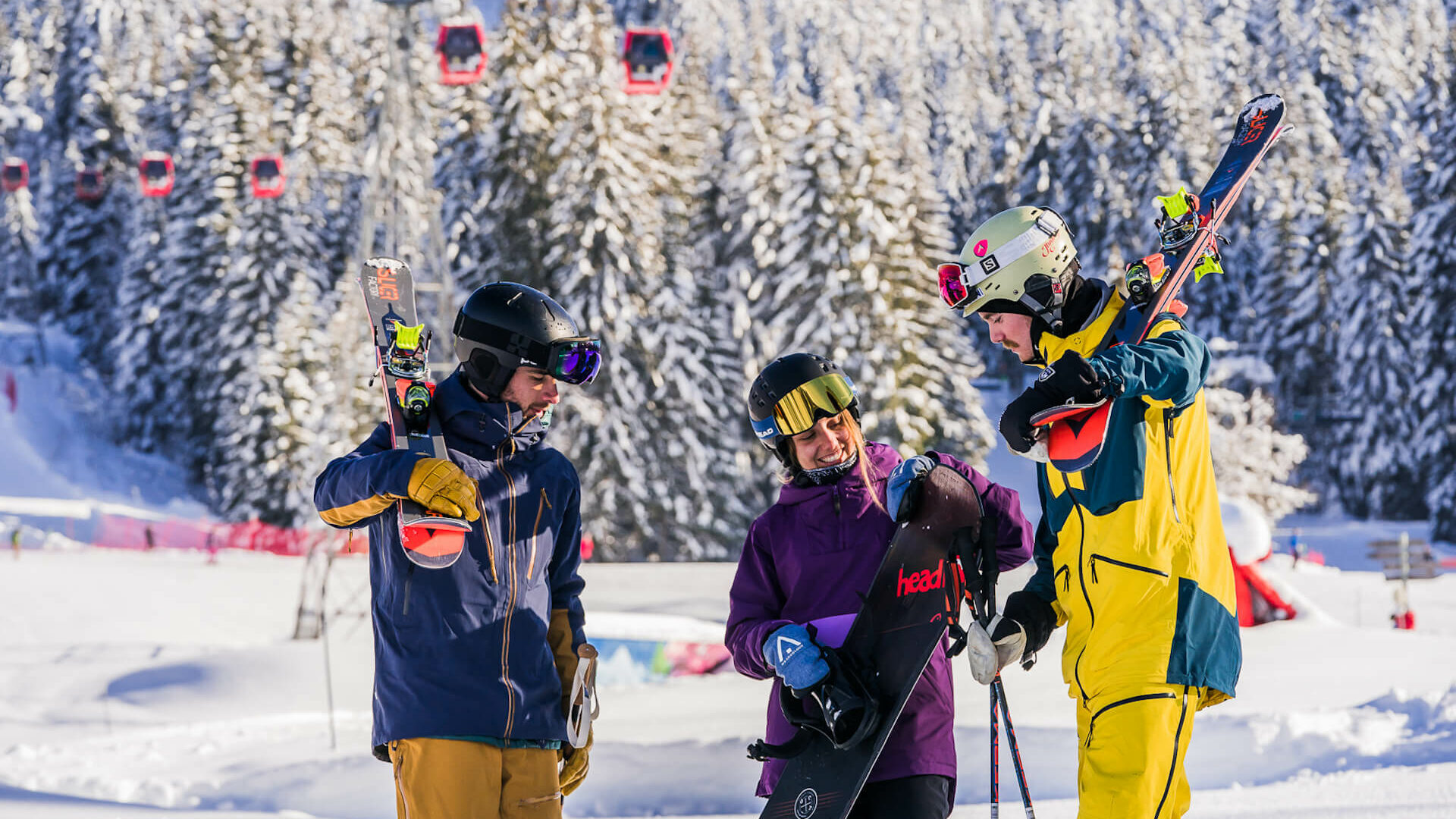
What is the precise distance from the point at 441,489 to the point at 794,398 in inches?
36.0

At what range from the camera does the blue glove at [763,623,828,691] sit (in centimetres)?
300

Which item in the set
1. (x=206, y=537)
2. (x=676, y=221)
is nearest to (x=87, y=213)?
(x=206, y=537)

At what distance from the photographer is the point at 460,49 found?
25047mm

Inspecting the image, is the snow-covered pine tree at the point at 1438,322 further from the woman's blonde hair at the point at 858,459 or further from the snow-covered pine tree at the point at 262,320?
the woman's blonde hair at the point at 858,459

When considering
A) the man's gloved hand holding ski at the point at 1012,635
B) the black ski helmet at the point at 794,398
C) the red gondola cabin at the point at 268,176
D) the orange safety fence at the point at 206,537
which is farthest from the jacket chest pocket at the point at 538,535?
the red gondola cabin at the point at 268,176

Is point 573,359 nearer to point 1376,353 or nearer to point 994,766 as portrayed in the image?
point 994,766

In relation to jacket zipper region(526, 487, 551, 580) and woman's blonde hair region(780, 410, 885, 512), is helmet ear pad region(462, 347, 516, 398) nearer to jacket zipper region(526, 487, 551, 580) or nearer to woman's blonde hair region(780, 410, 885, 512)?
jacket zipper region(526, 487, 551, 580)

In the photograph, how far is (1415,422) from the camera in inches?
1566

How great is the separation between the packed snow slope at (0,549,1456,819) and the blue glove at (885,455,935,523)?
401 cm

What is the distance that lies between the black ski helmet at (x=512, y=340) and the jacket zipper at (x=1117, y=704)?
1.56 meters

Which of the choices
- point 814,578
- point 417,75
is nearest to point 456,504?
point 814,578

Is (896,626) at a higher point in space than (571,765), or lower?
higher

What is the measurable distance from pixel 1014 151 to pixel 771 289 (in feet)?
95.9

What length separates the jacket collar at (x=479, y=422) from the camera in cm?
336
